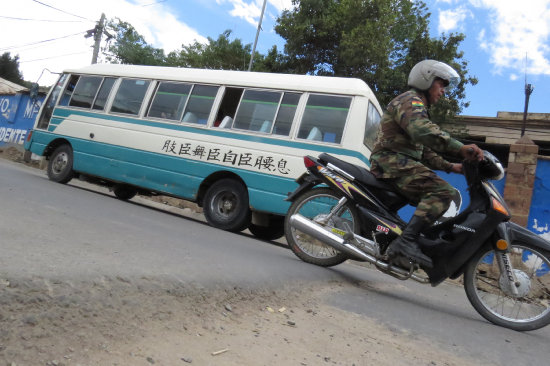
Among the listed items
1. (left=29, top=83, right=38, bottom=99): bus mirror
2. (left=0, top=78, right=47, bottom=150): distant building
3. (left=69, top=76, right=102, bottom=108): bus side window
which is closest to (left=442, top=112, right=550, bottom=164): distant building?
(left=69, top=76, right=102, bottom=108): bus side window

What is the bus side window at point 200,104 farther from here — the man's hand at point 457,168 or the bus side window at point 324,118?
the man's hand at point 457,168

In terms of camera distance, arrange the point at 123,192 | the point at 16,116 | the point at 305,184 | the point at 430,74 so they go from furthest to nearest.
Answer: the point at 16,116, the point at 123,192, the point at 305,184, the point at 430,74

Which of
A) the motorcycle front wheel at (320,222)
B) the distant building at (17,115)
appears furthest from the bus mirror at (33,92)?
the motorcycle front wheel at (320,222)

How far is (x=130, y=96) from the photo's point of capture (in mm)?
8219

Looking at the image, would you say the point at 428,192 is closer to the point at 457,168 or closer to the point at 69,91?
the point at 457,168

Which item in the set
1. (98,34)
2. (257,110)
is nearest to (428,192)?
(257,110)

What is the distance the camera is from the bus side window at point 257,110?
682 cm

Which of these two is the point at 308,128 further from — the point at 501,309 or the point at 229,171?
the point at 501,309

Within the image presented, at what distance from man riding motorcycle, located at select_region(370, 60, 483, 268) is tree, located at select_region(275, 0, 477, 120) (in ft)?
40.1

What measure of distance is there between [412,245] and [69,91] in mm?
7908

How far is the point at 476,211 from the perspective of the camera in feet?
11.6

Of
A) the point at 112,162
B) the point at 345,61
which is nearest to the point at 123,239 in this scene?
the point at 112,162

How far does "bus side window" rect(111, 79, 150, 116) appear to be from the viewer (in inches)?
318

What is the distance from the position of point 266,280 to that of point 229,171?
3887 millimetres
